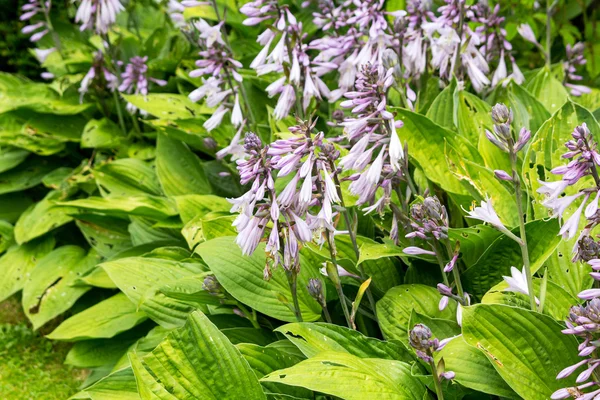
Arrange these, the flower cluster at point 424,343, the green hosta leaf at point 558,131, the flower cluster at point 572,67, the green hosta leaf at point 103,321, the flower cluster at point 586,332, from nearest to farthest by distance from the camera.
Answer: the flower cluster at point 586,332 → the flower cluster at point 424,343 → the green hosta leaf at point 558,131 → the green hosta leaf at point 103,321 → the flower cluster at point 572,67

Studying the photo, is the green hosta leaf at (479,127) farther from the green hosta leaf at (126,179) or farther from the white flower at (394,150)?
the green hosta leaf at (126,179)

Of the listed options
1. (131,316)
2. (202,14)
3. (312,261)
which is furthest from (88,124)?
(312,261)

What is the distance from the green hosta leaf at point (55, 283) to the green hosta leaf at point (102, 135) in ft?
2.95

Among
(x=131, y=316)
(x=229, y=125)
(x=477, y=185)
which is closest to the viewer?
(x=477, y=185)

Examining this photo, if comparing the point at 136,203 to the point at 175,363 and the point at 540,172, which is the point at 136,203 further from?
the point at 540,172

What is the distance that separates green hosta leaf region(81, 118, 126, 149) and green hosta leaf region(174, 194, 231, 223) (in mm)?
1592

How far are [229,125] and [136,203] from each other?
3.18ft

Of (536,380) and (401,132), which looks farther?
(401,132)

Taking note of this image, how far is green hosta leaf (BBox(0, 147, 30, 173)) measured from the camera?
595 cm

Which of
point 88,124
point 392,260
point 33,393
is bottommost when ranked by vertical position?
point 33,393

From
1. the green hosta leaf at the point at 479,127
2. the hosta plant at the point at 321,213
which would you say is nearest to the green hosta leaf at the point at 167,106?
the hosta plant at the point at 321,213

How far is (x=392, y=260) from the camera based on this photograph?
361cm

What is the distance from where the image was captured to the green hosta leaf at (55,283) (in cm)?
473

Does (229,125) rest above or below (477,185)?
below
